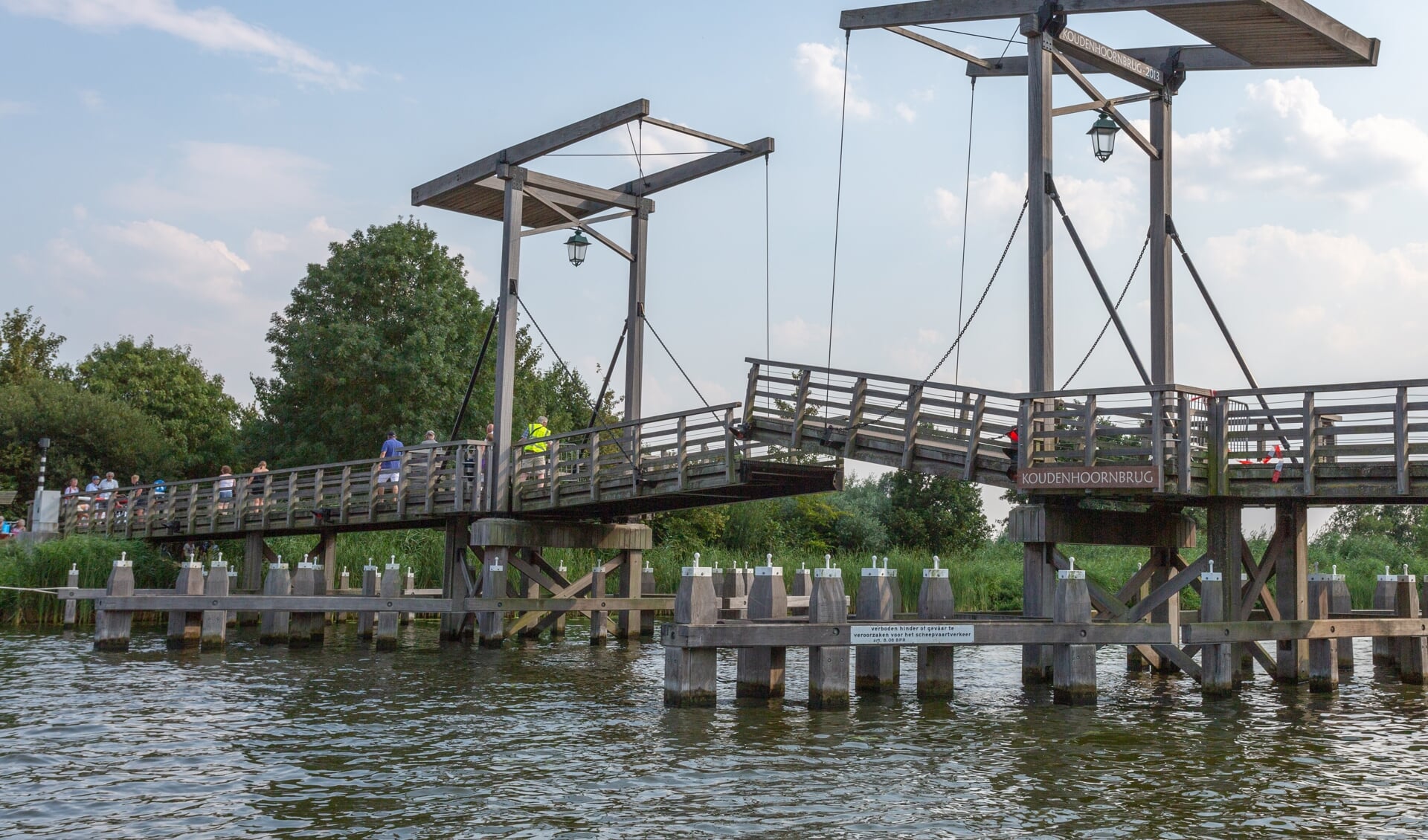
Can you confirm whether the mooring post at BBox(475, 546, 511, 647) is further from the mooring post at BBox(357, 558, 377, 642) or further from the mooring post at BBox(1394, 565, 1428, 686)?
the mooring post at BBox(1394, 565, 1428, 686)

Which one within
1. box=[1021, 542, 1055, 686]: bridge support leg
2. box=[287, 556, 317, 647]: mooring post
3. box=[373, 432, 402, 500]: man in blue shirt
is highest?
box=[373, 432, 402, 500]: man in blue shirt

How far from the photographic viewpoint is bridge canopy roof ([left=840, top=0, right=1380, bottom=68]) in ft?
57.3

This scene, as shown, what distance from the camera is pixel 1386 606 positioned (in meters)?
21.1

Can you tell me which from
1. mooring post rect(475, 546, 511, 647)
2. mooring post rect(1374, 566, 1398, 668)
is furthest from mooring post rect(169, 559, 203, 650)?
mooring post rect(1374, 566, 1398, 668)

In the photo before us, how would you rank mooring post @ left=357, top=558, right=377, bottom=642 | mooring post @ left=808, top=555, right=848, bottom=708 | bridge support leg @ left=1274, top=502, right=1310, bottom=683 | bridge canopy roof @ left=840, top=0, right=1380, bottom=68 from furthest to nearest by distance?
mooring post @ left=357, top=558, right=377, bottom=642 → bridge support leg @ left=1274, top=502, right=1310, bottom=683 → bridge canopy roof @ left=840, top=0, right=1380, bottom=68 → mooring post @ left=808, top=555, right=848, bottom=708

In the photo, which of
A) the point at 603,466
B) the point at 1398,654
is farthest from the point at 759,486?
the point at 1398,654

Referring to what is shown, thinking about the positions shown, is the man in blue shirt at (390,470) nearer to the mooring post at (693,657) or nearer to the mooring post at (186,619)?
the mooring post at (186,619)

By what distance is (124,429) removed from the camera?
168 ft

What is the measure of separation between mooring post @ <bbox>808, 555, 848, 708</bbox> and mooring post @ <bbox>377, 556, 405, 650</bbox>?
9567mm

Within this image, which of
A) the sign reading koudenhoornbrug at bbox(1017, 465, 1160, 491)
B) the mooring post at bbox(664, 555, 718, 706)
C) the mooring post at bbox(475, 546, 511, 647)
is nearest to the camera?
the mooring post at bbox(664, 555, 718, 706)

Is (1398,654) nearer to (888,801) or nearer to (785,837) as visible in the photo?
(888,801)

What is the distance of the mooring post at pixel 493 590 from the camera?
24.1 m

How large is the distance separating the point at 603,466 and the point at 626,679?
5.28 m

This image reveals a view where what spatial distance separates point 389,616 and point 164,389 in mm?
41878
